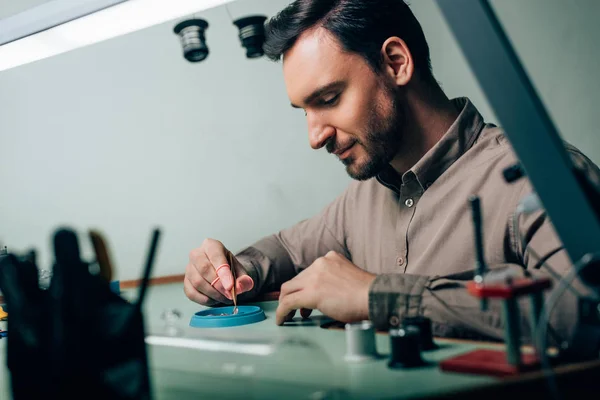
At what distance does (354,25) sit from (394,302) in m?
0.72

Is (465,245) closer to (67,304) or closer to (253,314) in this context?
(253,314)

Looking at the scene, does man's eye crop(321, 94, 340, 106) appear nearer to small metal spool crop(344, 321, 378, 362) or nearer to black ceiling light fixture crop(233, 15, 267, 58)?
black ceiling light fixture crop(233, 15, 267, 58)

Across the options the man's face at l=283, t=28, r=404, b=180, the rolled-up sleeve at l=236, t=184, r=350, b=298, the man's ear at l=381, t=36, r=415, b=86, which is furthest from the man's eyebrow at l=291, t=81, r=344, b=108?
the rolled-up sleeve at l=236, t=184, r=350, b=298

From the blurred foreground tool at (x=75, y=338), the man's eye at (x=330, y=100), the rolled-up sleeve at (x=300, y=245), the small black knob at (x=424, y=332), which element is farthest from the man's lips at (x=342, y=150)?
the blurred foreground tool at (x=75, y=338)

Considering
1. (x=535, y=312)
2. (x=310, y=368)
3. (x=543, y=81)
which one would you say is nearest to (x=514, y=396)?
(x=535, y=312)

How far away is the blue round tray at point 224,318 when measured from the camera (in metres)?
1.02

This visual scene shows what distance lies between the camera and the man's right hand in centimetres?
125

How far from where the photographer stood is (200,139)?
2.21 metres

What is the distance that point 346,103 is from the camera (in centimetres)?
125

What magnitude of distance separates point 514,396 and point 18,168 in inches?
92.0

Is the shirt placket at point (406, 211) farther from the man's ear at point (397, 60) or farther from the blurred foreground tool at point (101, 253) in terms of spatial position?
the blurred foreground tool at point (101, 253)

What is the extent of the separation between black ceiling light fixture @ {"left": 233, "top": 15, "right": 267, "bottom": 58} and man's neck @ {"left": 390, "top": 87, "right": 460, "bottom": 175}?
17.6 inches

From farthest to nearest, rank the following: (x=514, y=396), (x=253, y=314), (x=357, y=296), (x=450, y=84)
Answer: (x=450, y=84) → (x=253, y=314) → (x=357, y=296) → (x=514, y=396)

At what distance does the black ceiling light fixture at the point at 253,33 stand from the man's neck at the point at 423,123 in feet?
1.47
